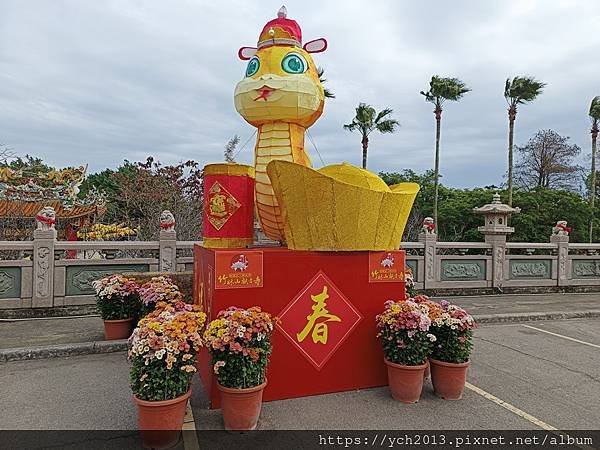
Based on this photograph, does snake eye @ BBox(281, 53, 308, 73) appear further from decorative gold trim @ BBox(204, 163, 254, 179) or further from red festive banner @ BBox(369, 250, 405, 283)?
red festive banner @ BBox(369, 250, 405, 283)

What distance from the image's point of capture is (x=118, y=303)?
6.07 meters

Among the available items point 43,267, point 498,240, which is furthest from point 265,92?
point 498,240

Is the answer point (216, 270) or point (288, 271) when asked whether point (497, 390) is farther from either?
point (216, 270)

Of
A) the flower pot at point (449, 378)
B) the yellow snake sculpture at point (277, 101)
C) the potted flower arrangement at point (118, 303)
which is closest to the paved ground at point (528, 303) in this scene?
the flower pot at point (449, 378)

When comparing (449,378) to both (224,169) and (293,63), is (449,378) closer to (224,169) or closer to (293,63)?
(224,169)

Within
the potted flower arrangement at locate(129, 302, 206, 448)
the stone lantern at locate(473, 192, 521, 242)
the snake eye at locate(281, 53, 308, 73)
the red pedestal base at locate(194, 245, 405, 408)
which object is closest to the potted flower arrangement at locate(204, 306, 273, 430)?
the potted flower arrangement at locate(129, 302, 206, 448)

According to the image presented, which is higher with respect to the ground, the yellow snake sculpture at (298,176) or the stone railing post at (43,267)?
the yellow snake sculpture at (298,176)

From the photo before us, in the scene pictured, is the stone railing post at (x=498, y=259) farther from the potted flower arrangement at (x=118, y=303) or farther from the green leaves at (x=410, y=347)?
the potted flower arrangement at (x=118, y=303)

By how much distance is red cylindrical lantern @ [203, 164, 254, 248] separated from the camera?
14.8 ft

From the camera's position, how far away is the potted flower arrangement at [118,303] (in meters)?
5.98

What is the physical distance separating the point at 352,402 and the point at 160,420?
187 cm

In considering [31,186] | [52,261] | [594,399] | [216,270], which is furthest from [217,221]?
[31,186]

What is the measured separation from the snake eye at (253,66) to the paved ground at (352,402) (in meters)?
3.56

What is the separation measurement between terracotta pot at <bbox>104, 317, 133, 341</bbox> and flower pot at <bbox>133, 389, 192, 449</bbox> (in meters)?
3.11
